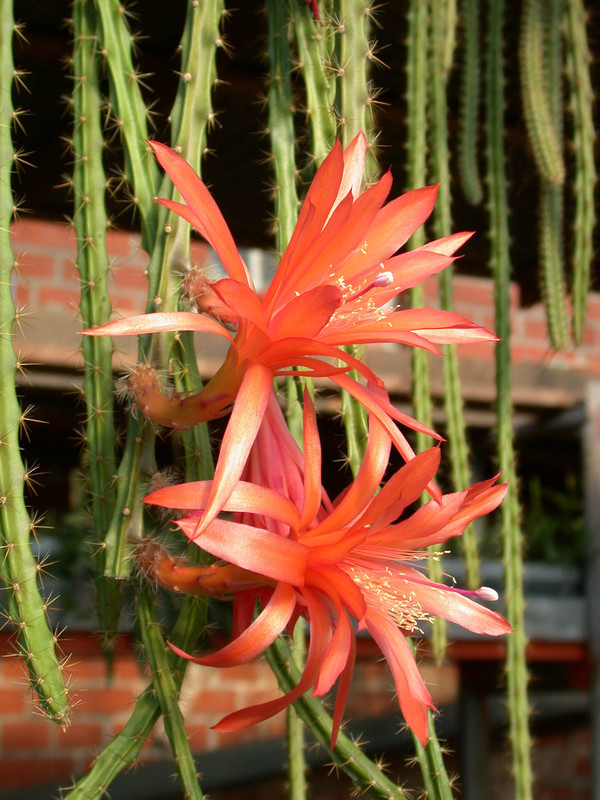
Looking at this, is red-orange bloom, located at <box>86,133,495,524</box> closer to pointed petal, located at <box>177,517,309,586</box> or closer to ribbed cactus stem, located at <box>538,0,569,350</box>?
pointed petal, located at <box>177,517,309,586</box>

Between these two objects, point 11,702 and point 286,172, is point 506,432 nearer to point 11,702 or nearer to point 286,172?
point 286,172

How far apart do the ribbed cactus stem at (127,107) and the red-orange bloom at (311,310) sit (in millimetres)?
146

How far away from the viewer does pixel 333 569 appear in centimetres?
60

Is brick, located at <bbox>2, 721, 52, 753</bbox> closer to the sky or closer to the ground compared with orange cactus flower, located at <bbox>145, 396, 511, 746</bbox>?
closer to the ground

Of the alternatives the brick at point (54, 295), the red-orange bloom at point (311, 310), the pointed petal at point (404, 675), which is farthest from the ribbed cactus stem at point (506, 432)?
the brick at point (54, 295)

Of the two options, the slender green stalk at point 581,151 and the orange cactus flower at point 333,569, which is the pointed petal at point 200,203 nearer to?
the orange cactus flower at point 333,569

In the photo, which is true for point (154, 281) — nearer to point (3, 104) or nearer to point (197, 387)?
point (197, 387)

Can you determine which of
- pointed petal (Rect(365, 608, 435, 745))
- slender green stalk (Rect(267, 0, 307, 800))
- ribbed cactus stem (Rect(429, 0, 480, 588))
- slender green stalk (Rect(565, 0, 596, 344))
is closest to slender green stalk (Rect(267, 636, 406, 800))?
slender green stalk (Rect(267, 0, 307, 800))

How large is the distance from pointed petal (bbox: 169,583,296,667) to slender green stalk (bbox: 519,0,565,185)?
887mm

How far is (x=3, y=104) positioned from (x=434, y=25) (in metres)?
0.68

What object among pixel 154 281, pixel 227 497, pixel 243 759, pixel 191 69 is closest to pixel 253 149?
pixel 191 69

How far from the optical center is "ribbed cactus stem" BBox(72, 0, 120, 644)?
2.49 ft

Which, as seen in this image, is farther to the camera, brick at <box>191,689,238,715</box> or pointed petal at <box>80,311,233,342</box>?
brick at <box>191,689,238,715</box>

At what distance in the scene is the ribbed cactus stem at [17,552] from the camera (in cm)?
66
